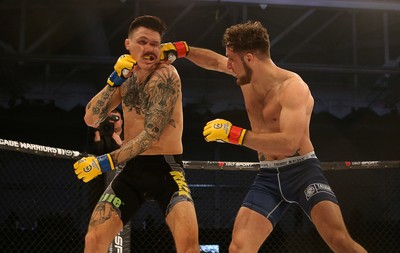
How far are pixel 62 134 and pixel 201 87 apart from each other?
227 cm

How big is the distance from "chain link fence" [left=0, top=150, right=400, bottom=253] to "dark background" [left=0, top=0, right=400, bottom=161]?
2.65 ft

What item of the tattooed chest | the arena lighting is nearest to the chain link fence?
the tattooed chest

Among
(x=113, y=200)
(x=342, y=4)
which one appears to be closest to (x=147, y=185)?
(x=113, y=200)

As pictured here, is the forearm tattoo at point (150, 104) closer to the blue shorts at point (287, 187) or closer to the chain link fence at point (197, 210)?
the blue shorts at point (287, 187)

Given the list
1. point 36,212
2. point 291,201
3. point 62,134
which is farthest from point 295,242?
point 62,134

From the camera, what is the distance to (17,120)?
7.58m

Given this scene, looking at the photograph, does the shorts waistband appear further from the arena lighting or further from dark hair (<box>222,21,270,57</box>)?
the arena lighting

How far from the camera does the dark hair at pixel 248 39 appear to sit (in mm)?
2559

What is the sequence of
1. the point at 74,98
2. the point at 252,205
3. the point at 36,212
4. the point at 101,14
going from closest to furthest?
the point at 252,205
the point at 36,212
the point at 101,14
the point at 74,98

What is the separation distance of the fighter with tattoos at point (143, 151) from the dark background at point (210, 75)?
4.02 m

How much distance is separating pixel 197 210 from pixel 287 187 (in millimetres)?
4046

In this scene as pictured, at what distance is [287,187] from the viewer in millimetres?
2537

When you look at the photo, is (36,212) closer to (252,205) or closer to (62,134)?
(62,134)

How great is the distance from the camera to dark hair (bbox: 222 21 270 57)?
2559 mm
